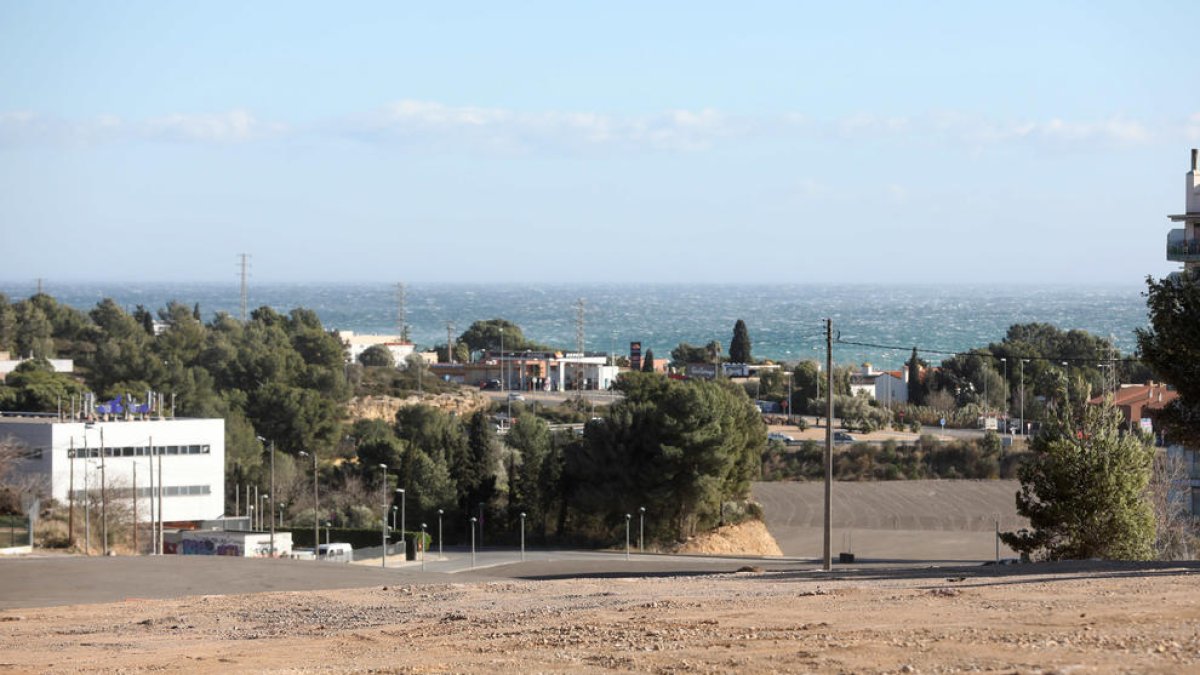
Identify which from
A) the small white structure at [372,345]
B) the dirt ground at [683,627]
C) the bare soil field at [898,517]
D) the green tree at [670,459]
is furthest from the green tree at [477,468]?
the small white structure at [372,345]

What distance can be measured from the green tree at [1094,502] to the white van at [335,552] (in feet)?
77.5

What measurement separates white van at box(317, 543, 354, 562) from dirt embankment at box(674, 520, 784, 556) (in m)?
12.6

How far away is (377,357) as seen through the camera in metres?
130

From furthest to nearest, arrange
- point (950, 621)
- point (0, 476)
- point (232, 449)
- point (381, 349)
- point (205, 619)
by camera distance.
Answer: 1. point (381, 349)
2. point (232, 449)
3. point (0, 476)
4. point (205, 619)
5. point (950, 621)

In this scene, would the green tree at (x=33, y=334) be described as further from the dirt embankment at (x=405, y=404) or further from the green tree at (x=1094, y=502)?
the green tree at (x=1094, y=502)

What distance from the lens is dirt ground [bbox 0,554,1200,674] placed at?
1436 centimetres

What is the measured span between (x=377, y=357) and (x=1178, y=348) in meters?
108

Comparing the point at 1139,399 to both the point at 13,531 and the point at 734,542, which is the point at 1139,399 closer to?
the point at 734,542

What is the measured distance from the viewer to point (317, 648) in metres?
18.3

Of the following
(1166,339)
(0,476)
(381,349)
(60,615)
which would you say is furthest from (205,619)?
(381,349)

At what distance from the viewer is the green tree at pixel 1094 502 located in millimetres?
31016

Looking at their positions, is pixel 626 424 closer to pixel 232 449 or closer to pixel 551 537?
pixel 551 537

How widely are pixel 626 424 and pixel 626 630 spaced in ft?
131

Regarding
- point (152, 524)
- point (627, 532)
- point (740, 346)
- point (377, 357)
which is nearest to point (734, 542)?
point (627, 532)
